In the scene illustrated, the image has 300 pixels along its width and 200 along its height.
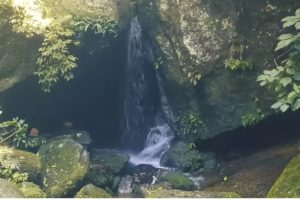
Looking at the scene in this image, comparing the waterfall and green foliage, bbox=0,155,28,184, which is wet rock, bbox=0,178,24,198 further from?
the waterfall

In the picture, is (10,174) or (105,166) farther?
(105,166)

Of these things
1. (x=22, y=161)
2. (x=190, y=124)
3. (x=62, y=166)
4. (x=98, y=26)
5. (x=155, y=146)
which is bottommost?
(x=62, y=166)

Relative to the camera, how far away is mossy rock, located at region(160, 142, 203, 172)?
30.1 ft

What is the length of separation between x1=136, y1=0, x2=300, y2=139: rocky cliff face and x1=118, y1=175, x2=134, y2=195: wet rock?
2167 mm

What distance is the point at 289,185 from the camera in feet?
17.9

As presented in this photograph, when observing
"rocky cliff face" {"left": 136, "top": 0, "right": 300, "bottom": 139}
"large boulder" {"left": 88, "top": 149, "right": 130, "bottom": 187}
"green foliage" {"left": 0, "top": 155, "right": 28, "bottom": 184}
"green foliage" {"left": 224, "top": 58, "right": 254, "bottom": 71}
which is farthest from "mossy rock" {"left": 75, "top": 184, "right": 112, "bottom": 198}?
"green foliage" {"left": 224, "top": 58, "right": 254, "bottom": 71}

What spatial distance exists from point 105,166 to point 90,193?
1.64 metres

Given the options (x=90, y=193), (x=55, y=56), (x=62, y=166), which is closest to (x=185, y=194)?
(x=90, y=193)

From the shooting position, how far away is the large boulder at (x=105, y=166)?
345 inches

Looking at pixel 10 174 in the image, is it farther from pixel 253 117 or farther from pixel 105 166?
pixel 253 117

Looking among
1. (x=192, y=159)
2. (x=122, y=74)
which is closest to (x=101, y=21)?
(x=122, y=74)

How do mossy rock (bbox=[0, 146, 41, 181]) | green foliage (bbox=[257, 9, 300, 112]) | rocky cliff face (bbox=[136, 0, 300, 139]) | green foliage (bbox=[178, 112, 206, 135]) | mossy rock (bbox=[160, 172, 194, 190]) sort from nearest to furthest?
green foliage (bbox=[257, 9, 300, 112]), mossy rock (bbox=[0, 146, 41, 181]), mossy rock (bbox=[160, 172, 194, 190]), rocky cliff face (bbox=[136, 0, 300, 139]), green foliage (bbox=[178, 112, 206, 135])

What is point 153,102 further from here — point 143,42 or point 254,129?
point 254,129

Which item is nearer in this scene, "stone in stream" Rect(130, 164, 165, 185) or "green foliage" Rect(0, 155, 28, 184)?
"green foliage" Rect(0, 155, 28, 184)
